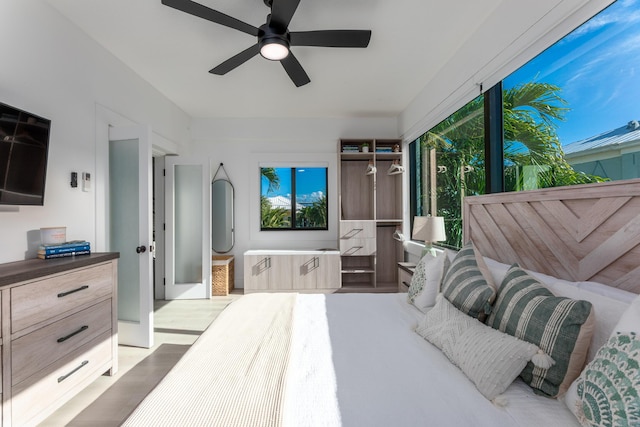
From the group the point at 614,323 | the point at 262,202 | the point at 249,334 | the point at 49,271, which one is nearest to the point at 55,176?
the point at 49,271

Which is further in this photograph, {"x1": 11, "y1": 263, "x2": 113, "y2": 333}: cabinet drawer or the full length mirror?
the full length mirror

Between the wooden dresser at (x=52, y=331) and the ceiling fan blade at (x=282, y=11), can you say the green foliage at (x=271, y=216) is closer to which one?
the wooden dresser at (x=52, y=331)

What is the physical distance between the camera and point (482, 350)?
3.41 ft

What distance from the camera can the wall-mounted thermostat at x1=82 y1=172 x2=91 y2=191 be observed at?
2.22m

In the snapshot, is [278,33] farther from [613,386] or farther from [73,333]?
[73,333]

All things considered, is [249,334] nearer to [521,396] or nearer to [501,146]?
[521,396]

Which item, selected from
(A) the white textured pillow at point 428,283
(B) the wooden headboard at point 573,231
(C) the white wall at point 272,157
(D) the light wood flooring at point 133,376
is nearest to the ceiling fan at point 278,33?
(B) the wooden headboard at point 573,231

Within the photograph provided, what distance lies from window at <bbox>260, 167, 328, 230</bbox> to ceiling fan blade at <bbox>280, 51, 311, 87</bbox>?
81.1 inches

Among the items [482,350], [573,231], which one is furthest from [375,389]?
[573,231]

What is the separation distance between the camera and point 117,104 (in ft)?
8.54

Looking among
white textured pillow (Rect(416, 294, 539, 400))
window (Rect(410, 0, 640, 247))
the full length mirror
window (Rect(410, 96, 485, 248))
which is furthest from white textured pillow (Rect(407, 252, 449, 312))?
the full length mirror

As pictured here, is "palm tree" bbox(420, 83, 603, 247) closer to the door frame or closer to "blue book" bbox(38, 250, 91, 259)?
the door frame

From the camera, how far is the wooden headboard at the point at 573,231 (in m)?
1.11

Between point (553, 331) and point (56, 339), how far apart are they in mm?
2500
